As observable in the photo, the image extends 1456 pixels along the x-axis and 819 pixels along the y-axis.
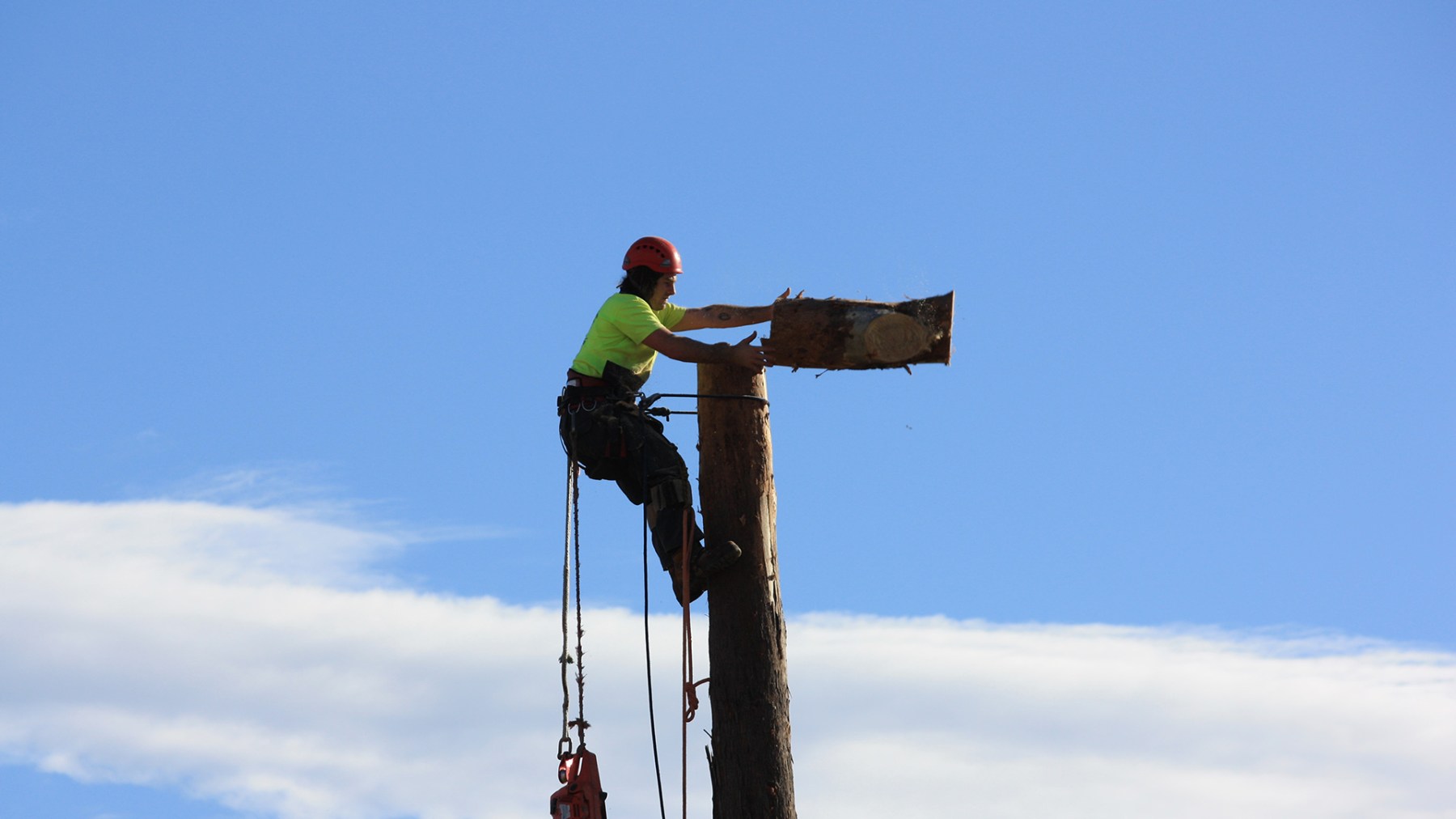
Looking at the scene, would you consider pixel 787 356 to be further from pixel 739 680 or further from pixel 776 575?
pixel 739 680

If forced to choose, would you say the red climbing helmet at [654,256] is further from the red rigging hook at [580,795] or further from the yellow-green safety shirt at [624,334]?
the red rigging hook at [580,795]

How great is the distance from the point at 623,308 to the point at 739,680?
177cm

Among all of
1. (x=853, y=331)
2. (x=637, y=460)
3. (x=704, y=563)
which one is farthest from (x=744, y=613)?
(x=853, y=331)

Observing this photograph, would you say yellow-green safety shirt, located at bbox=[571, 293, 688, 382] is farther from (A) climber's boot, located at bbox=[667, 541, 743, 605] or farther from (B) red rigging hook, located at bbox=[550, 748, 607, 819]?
(B) red rigging hook, located at bbox=[550, 748, 607, 819]

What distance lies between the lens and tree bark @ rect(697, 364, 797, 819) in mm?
6469

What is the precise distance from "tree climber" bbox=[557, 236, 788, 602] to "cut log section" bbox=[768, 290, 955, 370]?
0.13 metres

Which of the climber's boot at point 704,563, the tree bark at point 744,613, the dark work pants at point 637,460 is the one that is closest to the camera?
the tree bark at point 744,613

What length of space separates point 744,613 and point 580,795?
3.66 feet

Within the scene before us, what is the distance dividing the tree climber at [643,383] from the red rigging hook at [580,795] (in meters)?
0.88

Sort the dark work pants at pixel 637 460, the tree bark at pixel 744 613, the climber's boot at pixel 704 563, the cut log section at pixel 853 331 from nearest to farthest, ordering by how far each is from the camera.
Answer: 1. the tree bark at pixel 744 613
2. the climber's boot at pixel 704 563
3. the cut log section at pixel 853 331
4. the dark work pants at pixel 637 460

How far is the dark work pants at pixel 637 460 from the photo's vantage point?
22.6 feet

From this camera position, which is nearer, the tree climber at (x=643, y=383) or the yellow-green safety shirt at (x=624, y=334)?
the tree climber at (x=643, y=383)

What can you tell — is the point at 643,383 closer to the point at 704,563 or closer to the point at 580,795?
→ the point at 704,563

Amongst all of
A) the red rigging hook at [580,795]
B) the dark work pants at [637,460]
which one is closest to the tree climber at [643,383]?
the dark work pants at [637,460]
